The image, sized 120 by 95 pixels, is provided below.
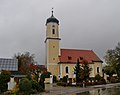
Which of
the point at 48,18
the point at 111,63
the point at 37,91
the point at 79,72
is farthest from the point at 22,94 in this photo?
the point at 111,63

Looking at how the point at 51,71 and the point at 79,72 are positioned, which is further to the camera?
the point at 51,71

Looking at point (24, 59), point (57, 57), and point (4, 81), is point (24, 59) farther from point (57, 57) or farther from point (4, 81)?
point (4, 81)

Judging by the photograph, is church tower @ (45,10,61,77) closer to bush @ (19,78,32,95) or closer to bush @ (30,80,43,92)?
bush @ (30,80,43,92)

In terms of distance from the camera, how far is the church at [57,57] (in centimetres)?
6425

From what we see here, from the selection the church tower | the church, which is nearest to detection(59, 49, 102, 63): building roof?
the church

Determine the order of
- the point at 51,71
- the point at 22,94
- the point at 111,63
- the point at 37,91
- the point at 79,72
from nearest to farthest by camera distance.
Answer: the point at 22,94, the point at 37,91, the point at 79,72, the point at 51,71, the point at 111,63

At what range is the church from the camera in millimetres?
64250

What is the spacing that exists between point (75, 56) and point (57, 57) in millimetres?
5743

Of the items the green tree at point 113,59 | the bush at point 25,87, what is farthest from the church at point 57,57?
the bush at point 25,87

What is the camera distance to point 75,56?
6712 centimetres

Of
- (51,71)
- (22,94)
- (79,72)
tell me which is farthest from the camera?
(51,71)

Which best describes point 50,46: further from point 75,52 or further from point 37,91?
point 37,91

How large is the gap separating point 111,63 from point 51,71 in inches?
733

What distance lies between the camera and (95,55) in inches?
2766
